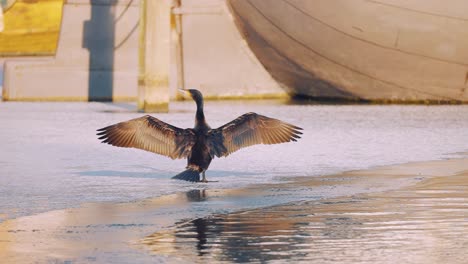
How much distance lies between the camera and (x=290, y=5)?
1109 inches

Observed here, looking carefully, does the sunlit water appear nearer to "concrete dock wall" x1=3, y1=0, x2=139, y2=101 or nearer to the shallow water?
the shallow water

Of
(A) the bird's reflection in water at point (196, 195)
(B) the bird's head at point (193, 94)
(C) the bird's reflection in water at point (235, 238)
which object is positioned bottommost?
(C) the bird's reflection in water at point (235, 238)

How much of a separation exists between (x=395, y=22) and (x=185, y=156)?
14907 millimetres

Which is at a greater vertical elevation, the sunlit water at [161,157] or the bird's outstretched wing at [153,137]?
the bird's outstretched wing at [153,137]

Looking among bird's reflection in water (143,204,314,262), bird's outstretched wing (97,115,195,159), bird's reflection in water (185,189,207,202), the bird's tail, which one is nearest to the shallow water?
bird's reflection in water (143,204,314,262)

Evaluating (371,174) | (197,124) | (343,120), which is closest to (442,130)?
(343,120)

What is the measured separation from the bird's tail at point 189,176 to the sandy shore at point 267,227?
0.22m

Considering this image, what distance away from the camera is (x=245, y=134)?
1353 cm

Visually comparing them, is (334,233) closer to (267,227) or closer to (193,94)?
(267,227)

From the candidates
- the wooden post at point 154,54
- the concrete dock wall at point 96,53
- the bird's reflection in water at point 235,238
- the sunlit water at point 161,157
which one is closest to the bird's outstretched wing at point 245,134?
the sunlit water at point 161,157

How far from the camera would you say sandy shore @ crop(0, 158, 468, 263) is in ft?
27.9

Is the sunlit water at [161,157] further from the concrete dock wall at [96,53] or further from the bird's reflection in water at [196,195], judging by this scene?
the concrete dock wall at [96,53]

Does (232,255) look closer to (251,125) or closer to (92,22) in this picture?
(251,125)

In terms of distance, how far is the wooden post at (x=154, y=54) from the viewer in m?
23.8
